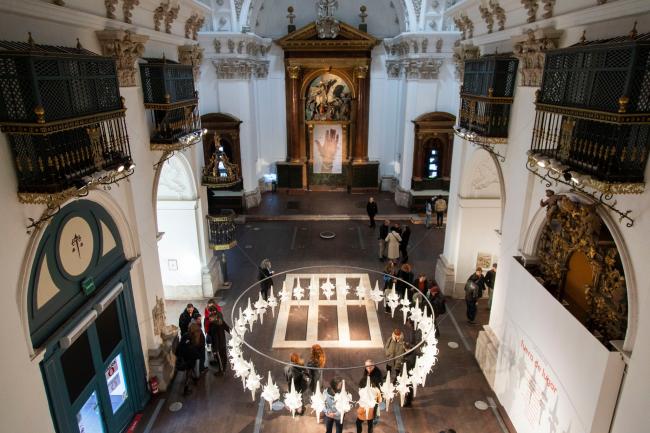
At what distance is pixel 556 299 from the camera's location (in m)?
6.13

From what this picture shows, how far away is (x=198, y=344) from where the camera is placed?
28.1ft

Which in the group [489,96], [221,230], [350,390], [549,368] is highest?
[489,96]

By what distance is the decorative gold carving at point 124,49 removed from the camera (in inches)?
261

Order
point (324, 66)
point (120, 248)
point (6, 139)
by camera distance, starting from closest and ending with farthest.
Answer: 1. point (6, 139)
2. point (120, 248)
3. point (324, 66)

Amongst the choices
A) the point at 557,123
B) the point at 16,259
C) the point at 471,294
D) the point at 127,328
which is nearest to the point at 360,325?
the point at 471,294

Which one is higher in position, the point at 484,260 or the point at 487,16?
the point at 487,16

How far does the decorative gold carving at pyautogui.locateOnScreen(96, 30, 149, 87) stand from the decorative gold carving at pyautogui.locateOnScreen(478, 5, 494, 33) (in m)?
6.11

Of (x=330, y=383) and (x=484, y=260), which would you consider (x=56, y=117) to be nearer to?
(x=330, y=383)

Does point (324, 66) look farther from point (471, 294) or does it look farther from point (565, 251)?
point (565, 251)

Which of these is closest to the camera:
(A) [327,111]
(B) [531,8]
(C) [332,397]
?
(C) [332,397]

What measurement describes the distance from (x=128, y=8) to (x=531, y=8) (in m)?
6.27

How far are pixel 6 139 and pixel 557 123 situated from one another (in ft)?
21.5

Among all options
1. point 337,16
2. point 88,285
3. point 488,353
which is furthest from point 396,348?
point 337,16

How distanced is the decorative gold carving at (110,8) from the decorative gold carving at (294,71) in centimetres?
1294
